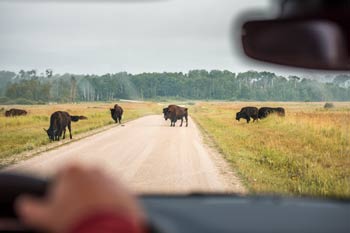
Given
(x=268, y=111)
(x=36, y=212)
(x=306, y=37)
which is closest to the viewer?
(x=36, y=212)

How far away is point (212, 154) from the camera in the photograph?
3629mm

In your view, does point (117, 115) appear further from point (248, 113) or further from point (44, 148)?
point (248, 113)

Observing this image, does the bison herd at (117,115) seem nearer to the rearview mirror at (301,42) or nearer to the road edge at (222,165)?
the road edge at (222,165)

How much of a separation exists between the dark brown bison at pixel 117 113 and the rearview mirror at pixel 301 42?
185cm

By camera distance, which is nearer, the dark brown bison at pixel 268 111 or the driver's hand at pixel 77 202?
the driver's hand at pixel 77 202

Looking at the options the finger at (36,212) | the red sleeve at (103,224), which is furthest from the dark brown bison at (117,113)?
the red sleeve at (103,224)

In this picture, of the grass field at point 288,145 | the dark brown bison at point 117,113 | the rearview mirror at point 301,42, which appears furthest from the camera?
the dark brown bison at point 117,113

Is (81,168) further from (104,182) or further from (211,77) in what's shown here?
(211,77)

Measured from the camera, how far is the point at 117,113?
346 cm

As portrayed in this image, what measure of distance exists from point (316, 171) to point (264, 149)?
33 cm

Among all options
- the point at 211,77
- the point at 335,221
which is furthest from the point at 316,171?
the point at 335,221

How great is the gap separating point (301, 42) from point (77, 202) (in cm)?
75

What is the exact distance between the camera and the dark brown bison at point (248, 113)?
3.61 meters

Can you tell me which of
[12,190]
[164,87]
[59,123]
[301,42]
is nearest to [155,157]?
[164,87]
